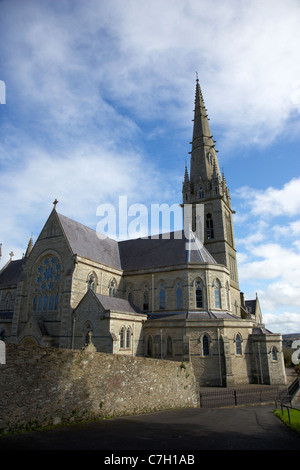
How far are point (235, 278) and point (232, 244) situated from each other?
5045 mm

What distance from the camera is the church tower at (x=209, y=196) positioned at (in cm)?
4128

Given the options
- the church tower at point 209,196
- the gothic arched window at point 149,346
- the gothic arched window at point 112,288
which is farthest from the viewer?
the church tower at point 209,196

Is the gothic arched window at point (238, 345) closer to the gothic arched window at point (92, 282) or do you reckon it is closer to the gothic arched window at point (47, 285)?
the gothic arched window at point (92, 282)

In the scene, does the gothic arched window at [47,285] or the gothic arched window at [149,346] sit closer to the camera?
the gothic arched window at [149,346]

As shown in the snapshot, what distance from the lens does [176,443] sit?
959 cm

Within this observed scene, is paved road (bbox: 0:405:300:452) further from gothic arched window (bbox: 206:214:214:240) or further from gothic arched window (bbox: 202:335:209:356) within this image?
gothic arched window (bbox: 206:214:214:240)

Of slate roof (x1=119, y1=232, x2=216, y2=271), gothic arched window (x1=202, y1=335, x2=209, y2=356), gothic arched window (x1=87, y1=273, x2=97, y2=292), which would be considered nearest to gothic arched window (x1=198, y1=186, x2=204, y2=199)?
slate roof (x1=119, y1=232, x2=216, y2=271)

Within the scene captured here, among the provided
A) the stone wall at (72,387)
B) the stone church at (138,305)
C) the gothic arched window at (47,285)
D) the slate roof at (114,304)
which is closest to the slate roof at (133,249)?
the stone church at (138,305)

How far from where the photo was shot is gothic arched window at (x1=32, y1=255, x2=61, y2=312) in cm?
2909

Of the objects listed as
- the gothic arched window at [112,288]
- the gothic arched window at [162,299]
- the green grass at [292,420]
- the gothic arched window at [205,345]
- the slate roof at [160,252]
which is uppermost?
the slate roof at [160,252]

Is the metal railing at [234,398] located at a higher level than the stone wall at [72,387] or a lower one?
lower

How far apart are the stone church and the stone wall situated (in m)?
7.77

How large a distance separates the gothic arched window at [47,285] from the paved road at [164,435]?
1759cm
